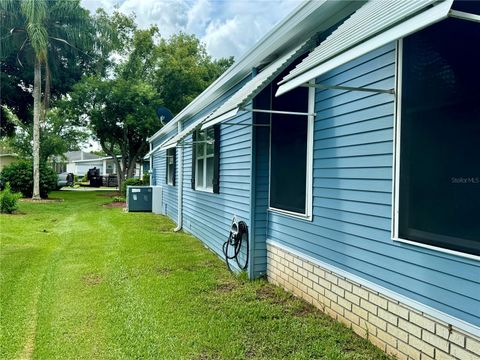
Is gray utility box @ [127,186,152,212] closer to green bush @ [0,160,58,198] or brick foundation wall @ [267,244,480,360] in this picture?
green bush @ [0,160,58,198]

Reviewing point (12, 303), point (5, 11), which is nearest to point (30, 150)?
point (5, 11)

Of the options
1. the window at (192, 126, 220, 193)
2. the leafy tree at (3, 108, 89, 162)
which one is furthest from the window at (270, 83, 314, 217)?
the leafy tree at (3, 108, 89, 162)

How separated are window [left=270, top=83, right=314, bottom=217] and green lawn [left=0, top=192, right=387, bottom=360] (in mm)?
1084

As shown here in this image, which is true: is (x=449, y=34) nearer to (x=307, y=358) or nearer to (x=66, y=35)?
(x=307, y=358)

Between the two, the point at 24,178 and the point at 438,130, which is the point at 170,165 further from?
the point at 438,130

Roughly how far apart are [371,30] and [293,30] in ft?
6.33

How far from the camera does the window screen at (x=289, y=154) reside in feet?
13.6

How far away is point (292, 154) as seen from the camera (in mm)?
4387

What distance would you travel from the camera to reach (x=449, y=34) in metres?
2.80

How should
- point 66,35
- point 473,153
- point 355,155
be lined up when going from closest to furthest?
point 473,153 < point 355,155 < point 66,35

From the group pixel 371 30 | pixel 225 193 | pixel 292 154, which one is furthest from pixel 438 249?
pixel 225 193

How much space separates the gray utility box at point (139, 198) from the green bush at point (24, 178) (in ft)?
20.7

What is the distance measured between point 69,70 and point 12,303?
2197cm

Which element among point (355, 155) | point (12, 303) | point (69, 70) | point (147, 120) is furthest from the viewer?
point (69, 70)
